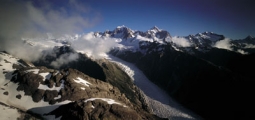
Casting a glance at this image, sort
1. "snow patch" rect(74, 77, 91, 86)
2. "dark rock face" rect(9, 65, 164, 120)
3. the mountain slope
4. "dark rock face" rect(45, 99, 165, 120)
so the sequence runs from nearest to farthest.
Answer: "dark rock face" rect(45, 99, 165, 120) → "dark rock face" rect(9, 65, 164, 120) → the mountain slope → "snow patch" rect(74, 77, 91, 86)

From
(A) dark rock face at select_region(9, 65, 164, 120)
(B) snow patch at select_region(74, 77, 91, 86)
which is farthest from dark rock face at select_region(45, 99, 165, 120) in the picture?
(B) snow patch at select_region(74, 77, 91, 86)

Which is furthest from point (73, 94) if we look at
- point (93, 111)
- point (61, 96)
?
point (93, 111)

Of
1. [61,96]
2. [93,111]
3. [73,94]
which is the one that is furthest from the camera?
[73,94]

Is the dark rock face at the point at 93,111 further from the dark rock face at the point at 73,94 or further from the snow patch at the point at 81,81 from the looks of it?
the snow patch at the point at 81,81

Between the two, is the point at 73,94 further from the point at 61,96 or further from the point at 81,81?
the point at 81,81

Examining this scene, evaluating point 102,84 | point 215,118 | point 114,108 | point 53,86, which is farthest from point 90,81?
point 215,118

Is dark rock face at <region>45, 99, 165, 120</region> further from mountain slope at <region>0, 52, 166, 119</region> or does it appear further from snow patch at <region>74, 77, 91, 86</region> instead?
snow patch at <region>74, 77, 91, 86</region>

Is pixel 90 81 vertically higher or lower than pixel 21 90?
higher

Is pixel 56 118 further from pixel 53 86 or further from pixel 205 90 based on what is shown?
pixel 205 90

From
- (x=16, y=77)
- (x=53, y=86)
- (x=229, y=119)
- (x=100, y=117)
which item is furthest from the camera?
(x=229, y=119)

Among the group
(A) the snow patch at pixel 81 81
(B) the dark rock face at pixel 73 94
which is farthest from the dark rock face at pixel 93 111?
(A) the snow patch at pixel 81 81

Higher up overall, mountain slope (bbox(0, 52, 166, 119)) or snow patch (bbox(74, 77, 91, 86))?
snow patch (bbox(74, 77, 91, 86))
